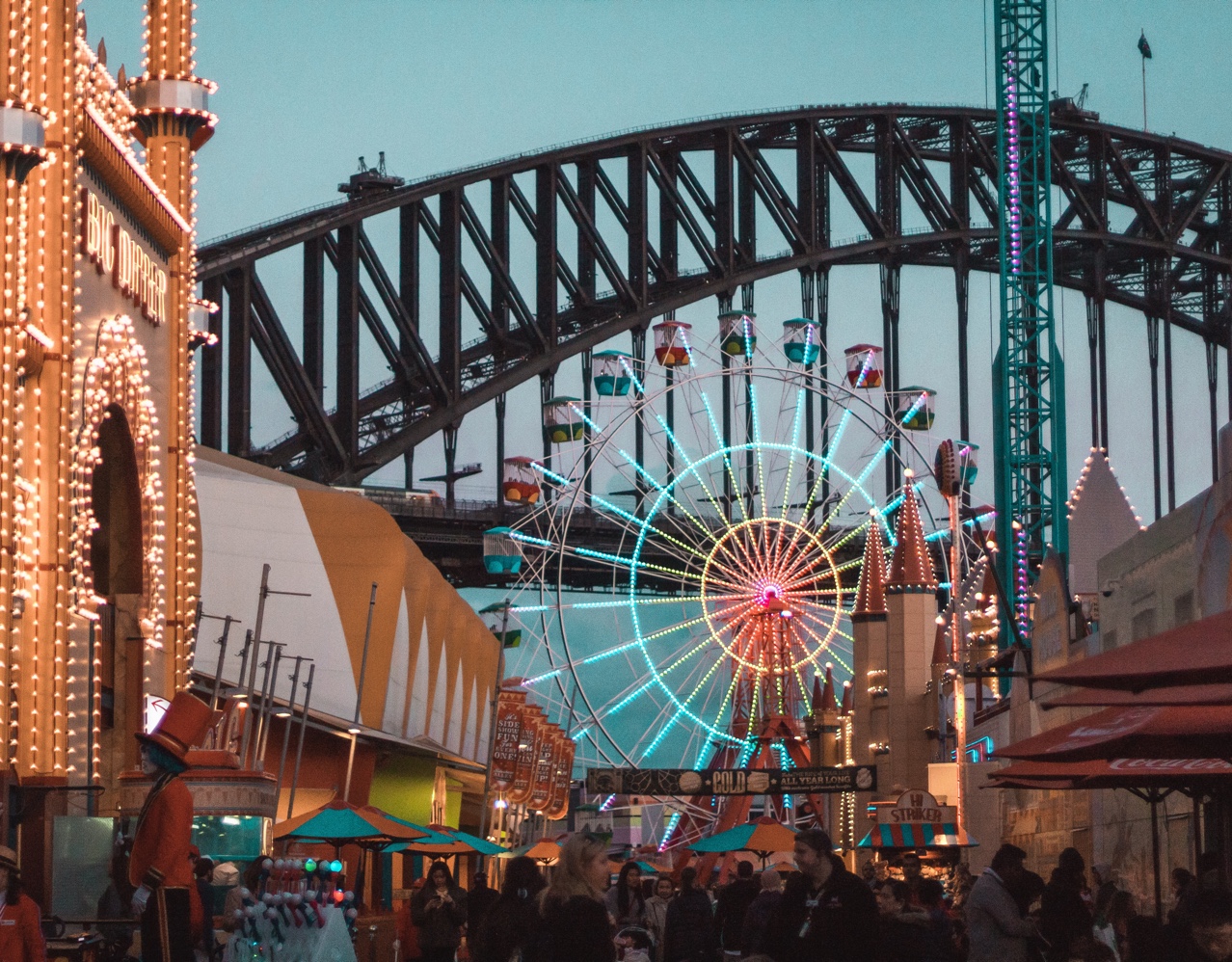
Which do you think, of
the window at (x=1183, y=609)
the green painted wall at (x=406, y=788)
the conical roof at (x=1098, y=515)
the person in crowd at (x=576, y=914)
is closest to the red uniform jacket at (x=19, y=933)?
the person in crowd at (x=576, y=914)

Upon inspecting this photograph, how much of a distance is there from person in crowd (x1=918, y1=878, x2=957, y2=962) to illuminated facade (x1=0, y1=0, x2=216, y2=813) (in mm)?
6992

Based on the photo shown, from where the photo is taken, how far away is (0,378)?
16.1 metres

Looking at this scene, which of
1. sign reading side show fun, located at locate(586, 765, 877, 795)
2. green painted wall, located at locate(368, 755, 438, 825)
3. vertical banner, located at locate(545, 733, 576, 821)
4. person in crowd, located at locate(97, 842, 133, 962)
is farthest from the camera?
vertical banner, located at locate(545, 733, 576, 821)

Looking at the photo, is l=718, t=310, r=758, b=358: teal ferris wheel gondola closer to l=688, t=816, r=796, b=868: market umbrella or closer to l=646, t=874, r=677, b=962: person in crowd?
l=688, t=816, r=796, b=868: market umbrella

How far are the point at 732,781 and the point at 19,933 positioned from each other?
1466 inches

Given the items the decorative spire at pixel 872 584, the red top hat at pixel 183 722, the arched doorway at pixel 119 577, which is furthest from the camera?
the decorative spire at pixel 872 584

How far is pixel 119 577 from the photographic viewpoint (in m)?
20.8

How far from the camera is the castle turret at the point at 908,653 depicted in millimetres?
44338

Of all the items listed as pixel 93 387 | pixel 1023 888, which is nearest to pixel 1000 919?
pixel 1023 888

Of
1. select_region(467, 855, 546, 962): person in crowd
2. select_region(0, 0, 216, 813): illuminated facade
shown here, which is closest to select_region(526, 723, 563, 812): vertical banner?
select_region(0, 0, 216, 813): illuminated facade

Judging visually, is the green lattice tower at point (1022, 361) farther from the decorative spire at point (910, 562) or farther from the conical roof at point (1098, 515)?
the conical roof at point (1098, 515)

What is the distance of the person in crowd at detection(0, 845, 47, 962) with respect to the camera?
10758mm

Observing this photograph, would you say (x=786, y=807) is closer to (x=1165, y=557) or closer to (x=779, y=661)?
(x=779, y=661)

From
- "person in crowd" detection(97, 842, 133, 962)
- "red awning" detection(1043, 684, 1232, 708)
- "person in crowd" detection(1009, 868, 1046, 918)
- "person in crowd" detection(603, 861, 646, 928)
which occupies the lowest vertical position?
"person in crowd" detection(603, 861, 646, 928)
